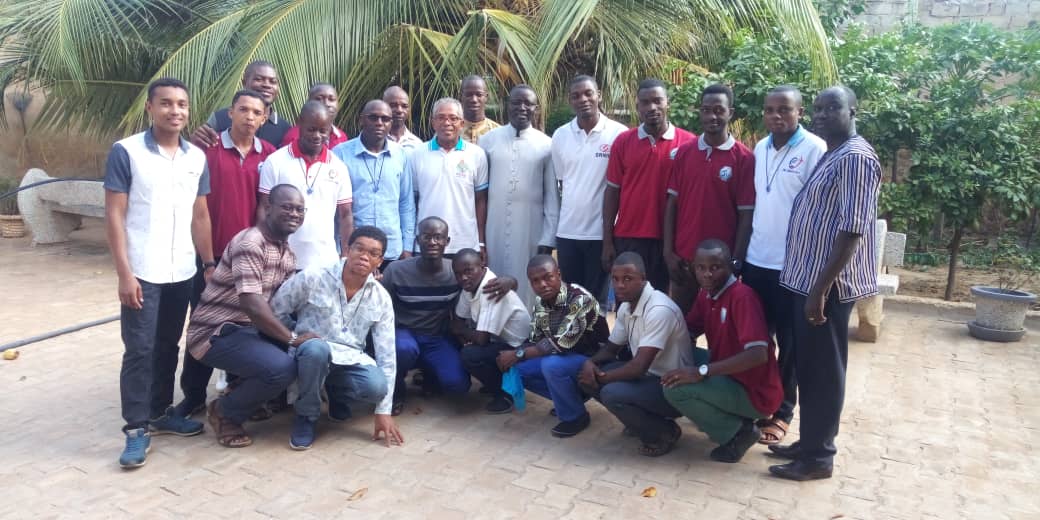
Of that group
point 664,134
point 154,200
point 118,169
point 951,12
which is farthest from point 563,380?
point 951,12

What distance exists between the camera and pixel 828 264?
316cm

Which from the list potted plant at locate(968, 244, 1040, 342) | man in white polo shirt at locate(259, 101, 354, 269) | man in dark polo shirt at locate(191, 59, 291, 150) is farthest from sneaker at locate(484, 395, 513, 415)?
potted plant at locate(968, 244, 1040, 342)

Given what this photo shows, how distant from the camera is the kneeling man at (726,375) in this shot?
11.4ft

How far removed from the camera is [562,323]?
4.06m

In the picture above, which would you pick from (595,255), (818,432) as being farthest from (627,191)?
(818,432)

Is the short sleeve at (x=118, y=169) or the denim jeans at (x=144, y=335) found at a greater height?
the short sleeve at (x=118, y=169)

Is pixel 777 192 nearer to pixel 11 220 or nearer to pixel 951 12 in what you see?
pixel 951 12

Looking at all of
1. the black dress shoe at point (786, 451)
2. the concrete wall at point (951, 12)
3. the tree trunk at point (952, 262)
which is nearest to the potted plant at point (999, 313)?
the tree trunk at point (952, 262)

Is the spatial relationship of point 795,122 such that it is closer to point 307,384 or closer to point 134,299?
point 307,384

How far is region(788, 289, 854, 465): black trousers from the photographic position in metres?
3.30

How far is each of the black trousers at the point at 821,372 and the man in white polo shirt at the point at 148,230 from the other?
2.70m

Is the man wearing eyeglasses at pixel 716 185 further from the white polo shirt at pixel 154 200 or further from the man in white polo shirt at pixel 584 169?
the white polo shirt at pixel 154 200

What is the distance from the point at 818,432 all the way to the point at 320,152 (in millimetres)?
2687

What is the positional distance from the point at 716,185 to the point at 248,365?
7.69ft
